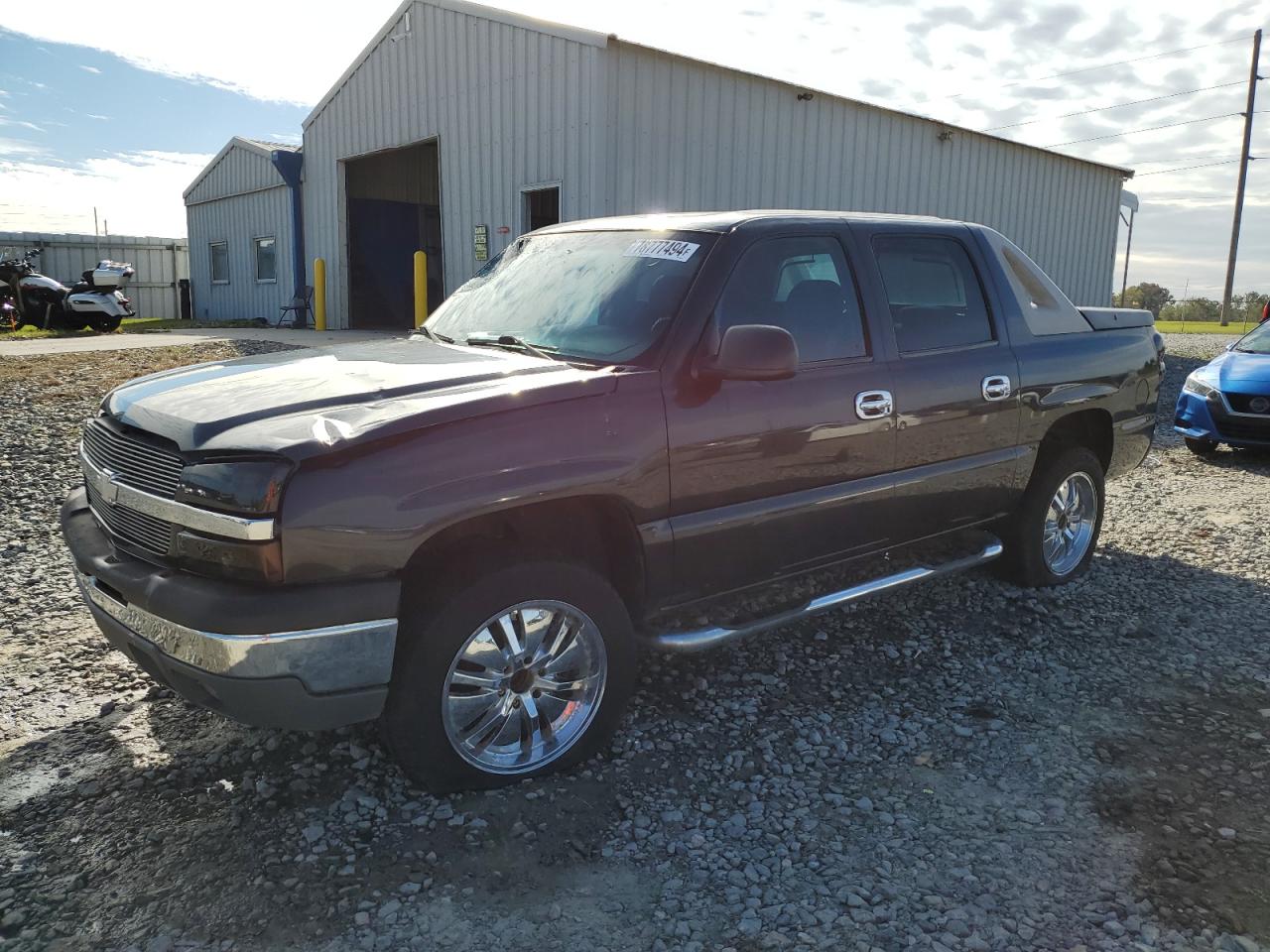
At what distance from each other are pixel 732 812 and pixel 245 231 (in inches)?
817

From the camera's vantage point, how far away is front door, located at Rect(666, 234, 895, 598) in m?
3.23

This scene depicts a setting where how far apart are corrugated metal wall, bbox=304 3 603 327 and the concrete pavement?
2.35 m

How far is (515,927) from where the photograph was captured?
7.82 ft

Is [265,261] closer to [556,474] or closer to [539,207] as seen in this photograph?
[539,207]

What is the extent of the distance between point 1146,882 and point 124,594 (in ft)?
10.0

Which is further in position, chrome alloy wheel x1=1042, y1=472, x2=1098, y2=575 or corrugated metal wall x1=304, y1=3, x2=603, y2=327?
corrugated metal wall x1=304, y1=3, x2=603, y2=327

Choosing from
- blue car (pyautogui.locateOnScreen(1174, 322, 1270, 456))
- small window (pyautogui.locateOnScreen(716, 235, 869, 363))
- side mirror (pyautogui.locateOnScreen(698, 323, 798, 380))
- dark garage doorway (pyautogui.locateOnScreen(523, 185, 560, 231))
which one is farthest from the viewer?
dark garage doorway (pyautogui.locateOnScreen(523, 185, 560, 231))

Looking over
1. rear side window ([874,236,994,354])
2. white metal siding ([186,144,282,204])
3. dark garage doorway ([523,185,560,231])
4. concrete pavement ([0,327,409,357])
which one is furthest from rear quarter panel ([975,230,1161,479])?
white metal siding ([186,144,282,204])

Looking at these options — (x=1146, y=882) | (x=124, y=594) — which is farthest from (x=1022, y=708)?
(x=124, y=594)

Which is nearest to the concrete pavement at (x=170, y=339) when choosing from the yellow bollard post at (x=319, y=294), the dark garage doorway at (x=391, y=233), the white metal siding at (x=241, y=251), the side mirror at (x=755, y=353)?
the yellow bollard post at (x=319, y=294)

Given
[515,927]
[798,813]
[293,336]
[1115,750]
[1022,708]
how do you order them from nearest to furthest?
[515,927] < [798,813] < [1115,750] < [1022,708] < [293,336]

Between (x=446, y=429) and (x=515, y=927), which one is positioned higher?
(x=446, y=429)

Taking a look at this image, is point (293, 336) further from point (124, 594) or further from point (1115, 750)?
point (1115, 750)

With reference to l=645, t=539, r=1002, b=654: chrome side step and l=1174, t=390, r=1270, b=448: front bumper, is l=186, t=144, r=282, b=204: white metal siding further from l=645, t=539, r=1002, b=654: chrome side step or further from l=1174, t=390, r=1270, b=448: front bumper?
l=645, t=539, r=1002, b=654: chrome side step
